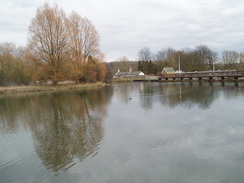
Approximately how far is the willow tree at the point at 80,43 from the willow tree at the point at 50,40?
8.32 feet

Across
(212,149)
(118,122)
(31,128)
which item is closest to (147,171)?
(212,149)

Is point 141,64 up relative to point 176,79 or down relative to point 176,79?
up

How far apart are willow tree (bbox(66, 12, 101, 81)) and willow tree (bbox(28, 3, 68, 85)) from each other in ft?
8.32

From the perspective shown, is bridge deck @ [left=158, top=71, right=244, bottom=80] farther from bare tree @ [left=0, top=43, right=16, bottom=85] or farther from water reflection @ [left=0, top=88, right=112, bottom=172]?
bare tree @ [left=0, top=43, right=16, bottom=85]

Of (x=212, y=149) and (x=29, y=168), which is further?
(x=212, y=149)

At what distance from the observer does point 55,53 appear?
3086cm

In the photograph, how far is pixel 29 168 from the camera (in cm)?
537

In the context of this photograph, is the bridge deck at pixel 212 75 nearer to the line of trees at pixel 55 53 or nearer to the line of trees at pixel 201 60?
the line of trees at pixel 201 60

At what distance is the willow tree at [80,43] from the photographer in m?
34.4

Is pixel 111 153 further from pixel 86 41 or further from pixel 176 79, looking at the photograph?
pixel 176 79

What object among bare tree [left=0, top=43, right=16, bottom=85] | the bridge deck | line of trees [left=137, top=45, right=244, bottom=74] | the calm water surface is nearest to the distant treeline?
line of trees [left=137, top=45, right=244, bottom=74]

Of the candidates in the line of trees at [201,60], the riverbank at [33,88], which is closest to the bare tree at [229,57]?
the line of trees at [201,60]

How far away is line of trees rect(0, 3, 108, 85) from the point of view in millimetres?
29516

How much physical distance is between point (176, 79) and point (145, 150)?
48507 mm
